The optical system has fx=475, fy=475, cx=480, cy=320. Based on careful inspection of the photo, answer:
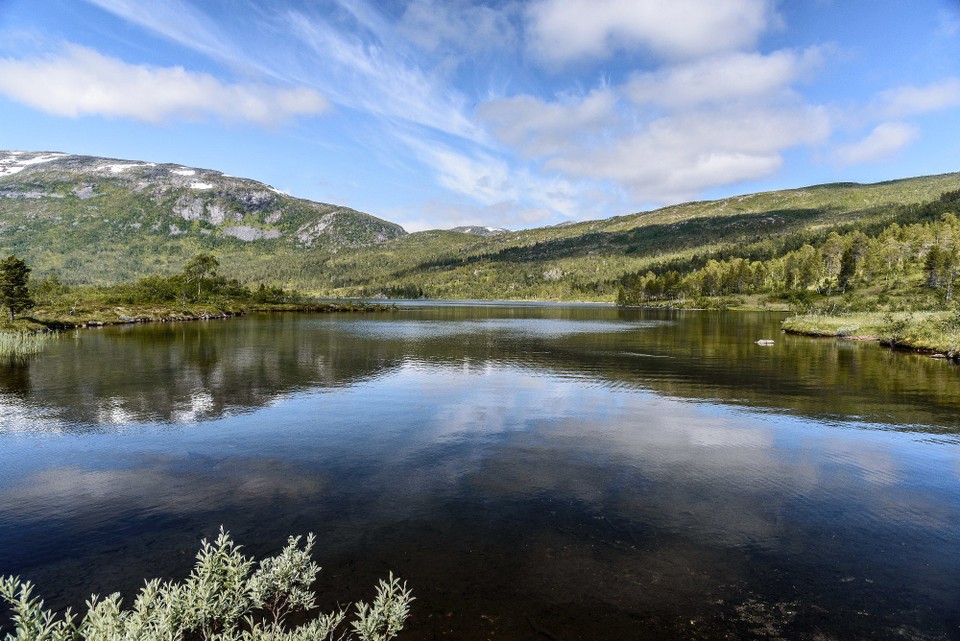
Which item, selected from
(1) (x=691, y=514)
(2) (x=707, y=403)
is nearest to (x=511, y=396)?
(2) (x=707, y=403)

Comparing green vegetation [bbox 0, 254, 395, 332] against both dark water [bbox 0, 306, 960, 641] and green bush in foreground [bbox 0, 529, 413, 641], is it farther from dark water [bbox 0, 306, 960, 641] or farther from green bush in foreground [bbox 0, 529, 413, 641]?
green bush in foreground [bbox 0, 529, 413, 641]

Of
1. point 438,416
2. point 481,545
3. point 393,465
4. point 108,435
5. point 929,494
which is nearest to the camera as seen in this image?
point 481,545

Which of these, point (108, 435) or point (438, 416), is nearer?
point (108, 435)

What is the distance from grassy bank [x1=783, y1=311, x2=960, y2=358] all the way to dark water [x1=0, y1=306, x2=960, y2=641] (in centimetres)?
3087

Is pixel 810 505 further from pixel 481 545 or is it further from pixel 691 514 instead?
pixel 481 545

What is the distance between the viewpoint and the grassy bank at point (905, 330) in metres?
62.5

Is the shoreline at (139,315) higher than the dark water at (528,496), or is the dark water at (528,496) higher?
the shoreline at (139,315)

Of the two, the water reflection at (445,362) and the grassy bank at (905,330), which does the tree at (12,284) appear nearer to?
the water reflection at (445,362)

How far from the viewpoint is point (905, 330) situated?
71.9 m

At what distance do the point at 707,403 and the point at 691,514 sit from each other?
20.7 m

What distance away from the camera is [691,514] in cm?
1706

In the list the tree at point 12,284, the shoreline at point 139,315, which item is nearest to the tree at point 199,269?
the shoreline at point 139,315

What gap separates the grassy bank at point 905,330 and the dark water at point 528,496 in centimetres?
3087

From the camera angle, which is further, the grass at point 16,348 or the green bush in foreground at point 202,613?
the grass at point 16,348
